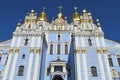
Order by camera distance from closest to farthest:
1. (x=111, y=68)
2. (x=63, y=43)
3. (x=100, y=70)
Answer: (x=100, y=70) < (x=111, y=68) < (x=63, y=43)

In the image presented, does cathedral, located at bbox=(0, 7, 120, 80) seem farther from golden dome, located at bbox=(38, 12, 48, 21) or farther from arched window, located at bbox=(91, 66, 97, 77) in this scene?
golden dome, located at bbox=(38, 12, 48, 21)

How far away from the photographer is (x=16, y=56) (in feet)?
119

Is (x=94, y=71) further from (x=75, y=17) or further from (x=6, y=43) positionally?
(x=75, y=17)

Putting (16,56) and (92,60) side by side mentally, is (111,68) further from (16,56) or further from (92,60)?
(16,56)

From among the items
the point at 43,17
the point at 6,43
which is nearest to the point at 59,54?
the point at 6,43

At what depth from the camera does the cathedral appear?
34.3 m

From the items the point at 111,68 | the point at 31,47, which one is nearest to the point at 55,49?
the point at 31,47

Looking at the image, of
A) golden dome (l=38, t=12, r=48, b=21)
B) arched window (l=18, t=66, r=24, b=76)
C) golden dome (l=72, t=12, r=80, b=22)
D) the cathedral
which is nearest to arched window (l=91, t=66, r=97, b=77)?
the cathedral

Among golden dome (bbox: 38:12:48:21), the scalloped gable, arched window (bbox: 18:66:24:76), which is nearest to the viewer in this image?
arched window (bbox: 18:66:24:76)

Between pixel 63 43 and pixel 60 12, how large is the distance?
1352cm

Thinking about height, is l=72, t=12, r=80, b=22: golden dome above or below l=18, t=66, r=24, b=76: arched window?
above

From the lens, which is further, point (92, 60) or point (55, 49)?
point (55, 49)

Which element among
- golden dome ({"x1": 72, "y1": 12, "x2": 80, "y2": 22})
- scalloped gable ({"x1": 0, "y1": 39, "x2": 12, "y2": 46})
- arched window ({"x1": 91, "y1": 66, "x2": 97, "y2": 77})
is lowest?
arched window ({"x1": 91, "y1": 66, "x2": 97, "y2": 77})

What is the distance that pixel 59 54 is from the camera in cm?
4044
